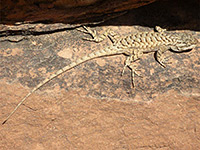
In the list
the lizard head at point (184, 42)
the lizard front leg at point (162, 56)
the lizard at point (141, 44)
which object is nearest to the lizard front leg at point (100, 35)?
the lizard at point (141, 44)

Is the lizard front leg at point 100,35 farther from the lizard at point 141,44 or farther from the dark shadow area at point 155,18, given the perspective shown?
the dark shadow area at point 155,18

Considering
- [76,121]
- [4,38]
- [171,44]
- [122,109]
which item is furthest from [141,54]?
[4,38]

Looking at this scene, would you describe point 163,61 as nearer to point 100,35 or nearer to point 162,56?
point 162,56

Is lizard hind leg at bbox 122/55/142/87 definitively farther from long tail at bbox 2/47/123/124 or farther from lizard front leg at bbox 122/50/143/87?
long tail at bbox 2/47/123/124

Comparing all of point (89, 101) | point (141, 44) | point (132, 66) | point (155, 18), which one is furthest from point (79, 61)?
point (155, 18)

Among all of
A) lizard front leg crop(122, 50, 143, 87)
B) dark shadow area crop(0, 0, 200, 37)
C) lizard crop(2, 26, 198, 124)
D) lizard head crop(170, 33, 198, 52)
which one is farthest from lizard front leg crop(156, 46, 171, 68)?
dark shadow area crop(0, 0, 200, 37)
